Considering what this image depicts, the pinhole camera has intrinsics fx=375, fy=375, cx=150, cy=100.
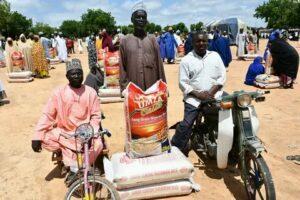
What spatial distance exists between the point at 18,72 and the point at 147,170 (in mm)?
11198

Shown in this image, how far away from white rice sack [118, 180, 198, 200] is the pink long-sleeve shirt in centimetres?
88

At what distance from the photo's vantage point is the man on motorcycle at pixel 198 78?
15.6 feet

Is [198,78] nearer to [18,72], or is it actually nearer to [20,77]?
[20,77]

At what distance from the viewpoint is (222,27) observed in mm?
37250

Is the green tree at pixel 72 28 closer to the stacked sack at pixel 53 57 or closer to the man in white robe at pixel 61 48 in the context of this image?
the stacked sack at pixel 53 57

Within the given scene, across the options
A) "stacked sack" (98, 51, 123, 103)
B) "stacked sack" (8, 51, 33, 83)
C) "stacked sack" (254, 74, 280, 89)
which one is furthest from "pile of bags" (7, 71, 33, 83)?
"stacked sack" (254, 74, 280, 89)

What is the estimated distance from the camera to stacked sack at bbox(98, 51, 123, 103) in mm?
9562

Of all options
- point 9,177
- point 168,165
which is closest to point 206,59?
point 168,165

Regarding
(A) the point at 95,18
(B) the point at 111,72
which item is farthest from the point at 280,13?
(B) the point at 111,72

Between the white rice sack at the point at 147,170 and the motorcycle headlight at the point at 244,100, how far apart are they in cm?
92

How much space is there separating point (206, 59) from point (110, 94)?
16.7 feet

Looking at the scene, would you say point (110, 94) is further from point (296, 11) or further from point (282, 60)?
point (296, 11)

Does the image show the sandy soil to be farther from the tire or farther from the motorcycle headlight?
the motorcycle headlight

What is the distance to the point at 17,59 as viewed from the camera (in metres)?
14.0
